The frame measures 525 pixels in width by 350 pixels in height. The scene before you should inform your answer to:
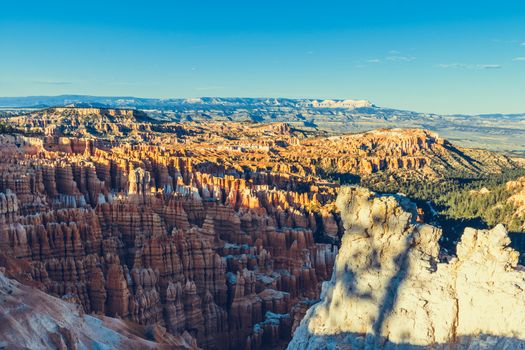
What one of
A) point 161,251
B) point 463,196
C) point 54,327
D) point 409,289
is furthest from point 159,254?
point 463,196

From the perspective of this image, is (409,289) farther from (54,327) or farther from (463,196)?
(463,196)

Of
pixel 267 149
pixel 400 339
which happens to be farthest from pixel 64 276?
pixel 267 149

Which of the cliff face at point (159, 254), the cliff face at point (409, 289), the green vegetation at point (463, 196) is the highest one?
the cliff face at point (409, 289)

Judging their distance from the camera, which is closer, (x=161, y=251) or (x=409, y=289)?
(x=409, y=289)

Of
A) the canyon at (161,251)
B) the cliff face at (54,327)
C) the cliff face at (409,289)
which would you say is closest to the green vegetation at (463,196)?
the canyon at (161,251)

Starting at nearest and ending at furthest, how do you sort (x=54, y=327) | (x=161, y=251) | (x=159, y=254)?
1. (x=54, y=327)
2. (x=159, y=254)
3. (x=161, y=251)

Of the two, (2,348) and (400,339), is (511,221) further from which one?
(2,348)

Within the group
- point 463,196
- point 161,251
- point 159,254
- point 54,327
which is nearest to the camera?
point 54,327

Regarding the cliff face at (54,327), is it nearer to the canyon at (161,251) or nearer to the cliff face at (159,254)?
the canyon at (161,251)
